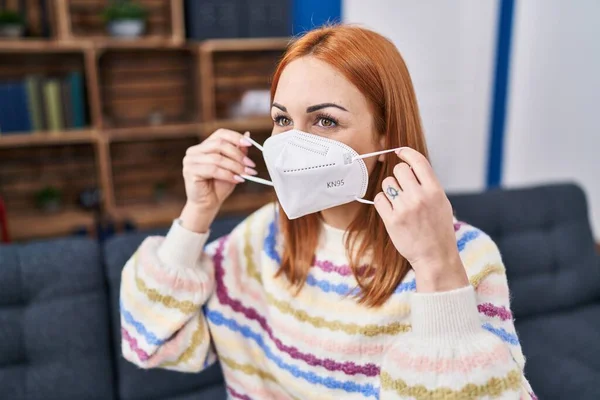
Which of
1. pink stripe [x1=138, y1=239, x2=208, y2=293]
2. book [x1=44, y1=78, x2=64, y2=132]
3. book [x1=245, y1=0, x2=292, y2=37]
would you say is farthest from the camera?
book [x1=245, y1=0, x2=292, y2=37]

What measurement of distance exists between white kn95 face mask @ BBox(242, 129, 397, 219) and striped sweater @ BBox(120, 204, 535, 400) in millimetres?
160

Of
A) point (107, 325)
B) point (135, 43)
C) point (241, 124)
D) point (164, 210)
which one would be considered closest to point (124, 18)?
point (135, 43)

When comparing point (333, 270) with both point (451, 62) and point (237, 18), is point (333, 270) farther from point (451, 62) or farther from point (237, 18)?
point (237, 18)

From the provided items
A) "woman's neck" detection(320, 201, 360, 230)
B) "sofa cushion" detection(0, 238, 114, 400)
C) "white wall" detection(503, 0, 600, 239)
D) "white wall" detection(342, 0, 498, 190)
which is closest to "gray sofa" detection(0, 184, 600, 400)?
"sofa cushion" detection(0, 238, 114, 400)

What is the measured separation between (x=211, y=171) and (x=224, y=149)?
5cm

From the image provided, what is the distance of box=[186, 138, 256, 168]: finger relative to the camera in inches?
41.6

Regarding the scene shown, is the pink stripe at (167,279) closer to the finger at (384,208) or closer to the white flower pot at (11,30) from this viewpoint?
the finger at (384,208)

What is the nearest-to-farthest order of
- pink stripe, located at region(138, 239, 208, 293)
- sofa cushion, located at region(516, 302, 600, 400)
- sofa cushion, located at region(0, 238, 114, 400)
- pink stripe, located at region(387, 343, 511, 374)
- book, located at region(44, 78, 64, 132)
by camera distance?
pink stripe, located at region(387, 343, 511, 374) → pink stripe, located at region(138, 239, 208, 293) → sofa cushion, located at region(0, 238, 114, 400) → sofa cushion, located at region(516, 302, 600, 400) → book, located at region(44, 78, 64, 132)

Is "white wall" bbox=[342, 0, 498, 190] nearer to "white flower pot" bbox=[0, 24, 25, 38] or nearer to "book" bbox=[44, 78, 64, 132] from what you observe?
"book" bbox=[44, 78, 64, 132]

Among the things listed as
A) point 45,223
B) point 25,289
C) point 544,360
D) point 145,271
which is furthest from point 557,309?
point 45,223

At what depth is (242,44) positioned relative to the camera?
9.75 feet

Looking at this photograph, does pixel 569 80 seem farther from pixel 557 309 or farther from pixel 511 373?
A: pixel 511 373

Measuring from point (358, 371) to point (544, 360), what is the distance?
0.92 m

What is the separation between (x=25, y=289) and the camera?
135 cm
